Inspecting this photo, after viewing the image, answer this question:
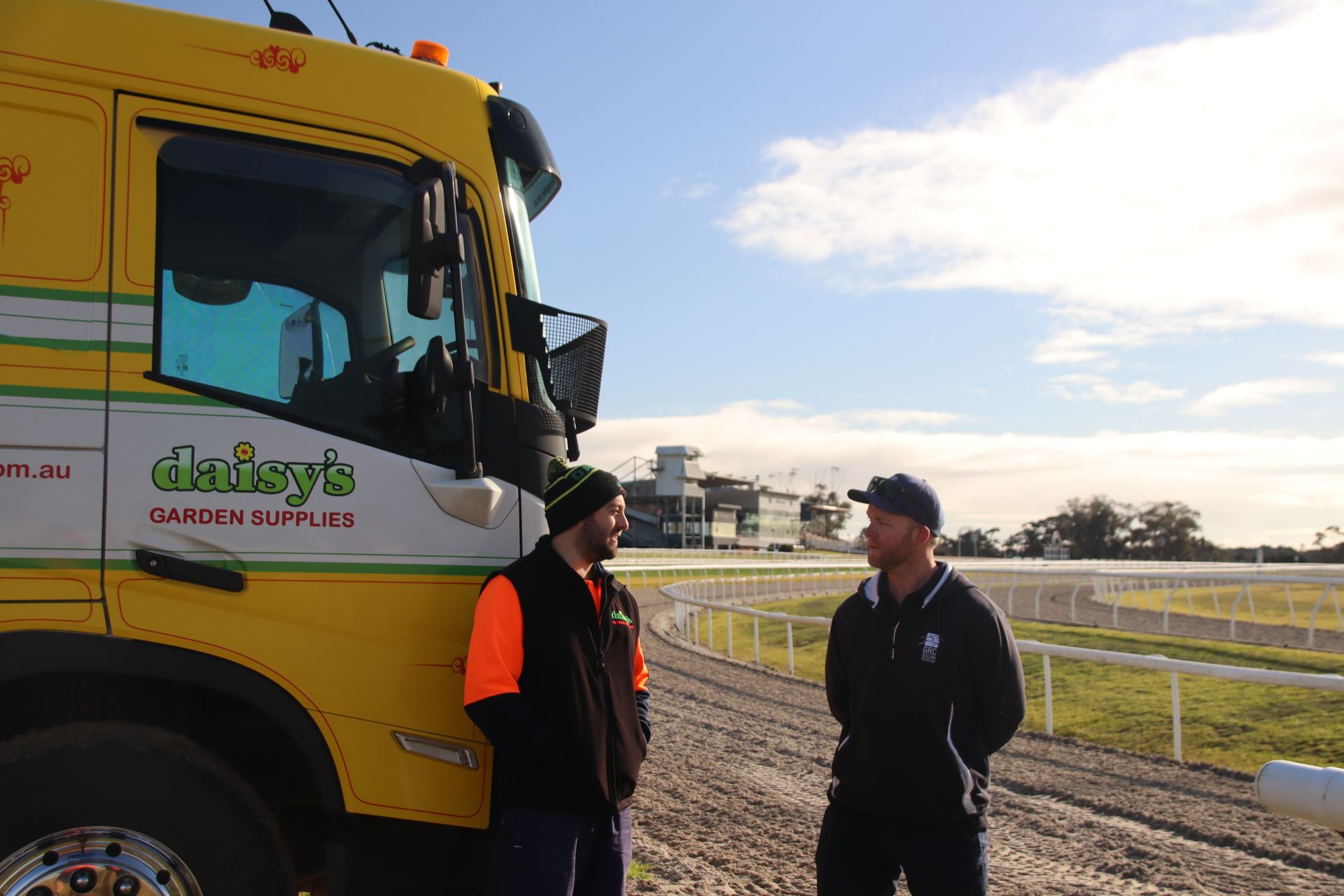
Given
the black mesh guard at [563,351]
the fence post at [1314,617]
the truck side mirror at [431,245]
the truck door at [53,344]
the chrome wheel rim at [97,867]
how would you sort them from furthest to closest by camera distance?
the fence post at [1314,617] → the black mesh guard at [563,351] → the truck side mirror at [431,245] → the truck door at [53,344] → the chrome wheel rim at [97,867]

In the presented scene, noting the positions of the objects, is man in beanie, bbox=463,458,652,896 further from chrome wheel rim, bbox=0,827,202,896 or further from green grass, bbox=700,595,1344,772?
green grass, bbox=700,595,1344,772

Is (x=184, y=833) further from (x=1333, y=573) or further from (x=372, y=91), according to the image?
(x=1333, y=573)

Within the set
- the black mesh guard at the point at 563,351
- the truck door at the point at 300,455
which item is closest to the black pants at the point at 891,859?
the truck door at the point at 300,455

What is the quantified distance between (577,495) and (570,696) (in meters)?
0.60


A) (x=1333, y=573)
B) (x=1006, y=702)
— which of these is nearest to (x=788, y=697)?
(x=1006, y=702)

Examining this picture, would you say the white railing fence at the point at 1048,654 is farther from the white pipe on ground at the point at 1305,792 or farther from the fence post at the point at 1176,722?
the white pipe on ground at the point at 1305,792

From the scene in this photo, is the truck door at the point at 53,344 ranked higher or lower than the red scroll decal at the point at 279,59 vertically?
lower

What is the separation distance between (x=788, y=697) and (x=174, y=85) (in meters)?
9.56

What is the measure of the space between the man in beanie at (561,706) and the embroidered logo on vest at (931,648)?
35.9 inches

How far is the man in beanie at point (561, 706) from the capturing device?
9.34 feet

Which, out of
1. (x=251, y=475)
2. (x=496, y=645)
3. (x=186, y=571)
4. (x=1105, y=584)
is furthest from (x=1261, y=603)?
(x=186, y=571)

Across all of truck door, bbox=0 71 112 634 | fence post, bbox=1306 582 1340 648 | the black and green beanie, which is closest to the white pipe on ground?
the black and green beanie

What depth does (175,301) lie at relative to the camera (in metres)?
3.12

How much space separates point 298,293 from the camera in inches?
132
